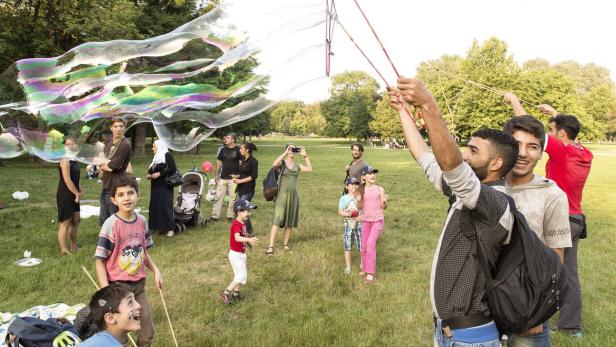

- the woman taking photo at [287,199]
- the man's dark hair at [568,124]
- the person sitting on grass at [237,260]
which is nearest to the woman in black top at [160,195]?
the woman taking photo at [287,199]

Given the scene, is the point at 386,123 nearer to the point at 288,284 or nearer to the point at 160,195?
the point at 160,195

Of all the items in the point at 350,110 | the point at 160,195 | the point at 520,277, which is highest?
the point at 350,110

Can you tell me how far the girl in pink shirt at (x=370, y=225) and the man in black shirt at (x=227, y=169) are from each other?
14.6 feet

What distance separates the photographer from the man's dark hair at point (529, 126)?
9.84 feet

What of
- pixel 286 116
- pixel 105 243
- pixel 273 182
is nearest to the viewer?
pixel 105 243

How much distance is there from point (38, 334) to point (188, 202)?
22.0 ft

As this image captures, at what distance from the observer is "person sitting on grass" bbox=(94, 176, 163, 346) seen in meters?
3.87

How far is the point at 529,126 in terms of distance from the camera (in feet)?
A: 9.88

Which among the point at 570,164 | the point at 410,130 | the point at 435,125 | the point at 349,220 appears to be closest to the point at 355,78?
the point at 349,220

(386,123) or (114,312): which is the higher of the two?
(386,123)

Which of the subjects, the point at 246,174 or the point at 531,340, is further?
the point at 246,174

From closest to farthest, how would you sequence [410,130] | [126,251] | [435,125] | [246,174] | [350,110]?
[435,125] < [410,130] < [126,251] < [246,174] < [350,110]

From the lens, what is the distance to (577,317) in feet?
16.3

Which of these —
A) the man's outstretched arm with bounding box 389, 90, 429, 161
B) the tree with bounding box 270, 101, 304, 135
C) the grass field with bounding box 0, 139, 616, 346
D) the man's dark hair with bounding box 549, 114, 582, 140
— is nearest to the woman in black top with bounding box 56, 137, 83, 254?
the grass field with bounding box 0, 139, 616, 346
